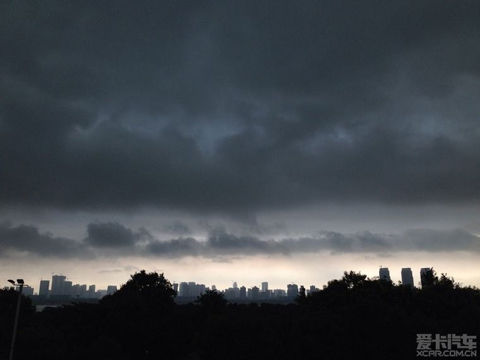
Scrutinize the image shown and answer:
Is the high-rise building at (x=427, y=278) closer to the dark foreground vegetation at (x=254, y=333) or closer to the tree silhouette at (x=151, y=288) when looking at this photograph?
the dark foreground vegetation at (x=254, y=333)

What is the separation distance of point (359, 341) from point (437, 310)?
21.3m

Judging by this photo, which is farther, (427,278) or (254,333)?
(427,278)

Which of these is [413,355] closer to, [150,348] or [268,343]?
[268,343]

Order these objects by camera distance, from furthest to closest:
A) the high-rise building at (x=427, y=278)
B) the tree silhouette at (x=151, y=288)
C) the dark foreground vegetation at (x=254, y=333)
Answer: the high-rise building at (x=427, y=278) < the tree silhouette at (x=151, y=288) < the dark foreground vegetation at (x=254, y=333)

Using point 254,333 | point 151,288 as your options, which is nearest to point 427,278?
point 254,333

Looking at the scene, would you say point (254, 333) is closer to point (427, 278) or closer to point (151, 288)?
point (151, 288)

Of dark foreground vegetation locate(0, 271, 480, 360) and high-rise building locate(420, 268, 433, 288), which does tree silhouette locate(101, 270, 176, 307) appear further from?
high-rise building locate(420, 268, 433, 288)

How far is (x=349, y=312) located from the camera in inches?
1421

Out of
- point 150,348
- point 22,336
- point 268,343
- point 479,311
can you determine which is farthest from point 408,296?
point 22,336

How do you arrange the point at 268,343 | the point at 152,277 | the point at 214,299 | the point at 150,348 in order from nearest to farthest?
the point at 268,343 → the point at 150,348 → the point at 214,299 → the point at 152,277

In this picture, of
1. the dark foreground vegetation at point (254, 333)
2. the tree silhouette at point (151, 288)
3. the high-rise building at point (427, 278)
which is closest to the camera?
the dark foreground vegetation at point (254, 333)

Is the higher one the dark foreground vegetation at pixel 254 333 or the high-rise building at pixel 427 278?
the high-rise building at pixel 427 278

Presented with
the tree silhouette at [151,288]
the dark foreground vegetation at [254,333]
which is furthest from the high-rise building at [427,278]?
the tree silhouette at [151,288]

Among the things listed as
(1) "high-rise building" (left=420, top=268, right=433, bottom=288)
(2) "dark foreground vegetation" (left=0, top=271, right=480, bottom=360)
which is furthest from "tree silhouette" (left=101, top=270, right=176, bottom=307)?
(1) "high-rise building" (left=420, top=268, right=433, bottom=288)
